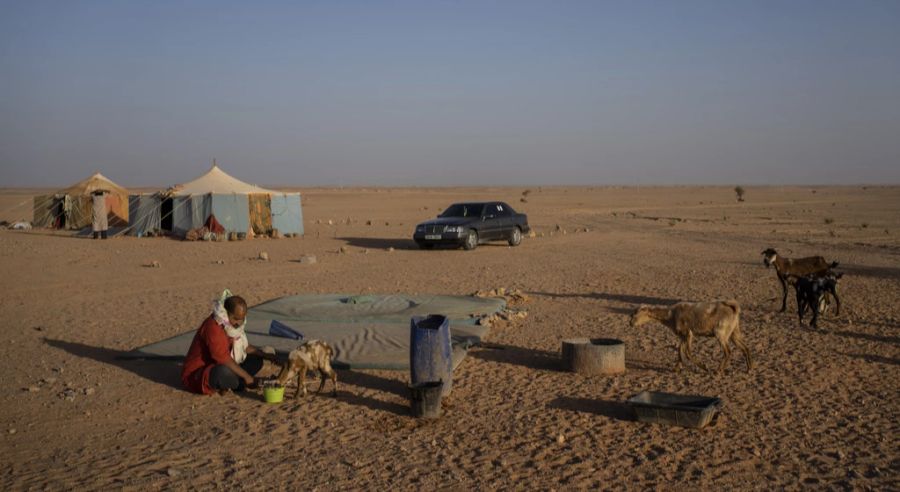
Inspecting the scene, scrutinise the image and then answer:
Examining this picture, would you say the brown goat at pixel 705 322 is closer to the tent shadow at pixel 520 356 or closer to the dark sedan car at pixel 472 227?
the tent shadow at pixel 520 356

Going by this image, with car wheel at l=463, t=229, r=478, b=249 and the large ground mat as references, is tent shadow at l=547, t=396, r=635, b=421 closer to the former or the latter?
the large ground mat

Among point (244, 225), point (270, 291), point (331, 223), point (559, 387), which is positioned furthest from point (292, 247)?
point (559, 387)

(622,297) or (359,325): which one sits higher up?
(359,325)

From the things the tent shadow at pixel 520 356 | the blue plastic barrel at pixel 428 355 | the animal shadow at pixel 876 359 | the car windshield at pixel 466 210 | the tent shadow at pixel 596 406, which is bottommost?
the animal shadow at pixel 876 359

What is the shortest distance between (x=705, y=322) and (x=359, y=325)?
501 cm

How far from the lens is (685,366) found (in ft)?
28.9

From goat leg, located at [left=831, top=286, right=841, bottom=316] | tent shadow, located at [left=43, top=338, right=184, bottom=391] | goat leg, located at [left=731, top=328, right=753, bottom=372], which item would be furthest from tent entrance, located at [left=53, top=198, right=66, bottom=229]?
goat leg, located at [left=731, top=328, right=753, bottom=372]

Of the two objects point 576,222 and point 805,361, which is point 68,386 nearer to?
point 805,361

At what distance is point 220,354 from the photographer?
7688mm

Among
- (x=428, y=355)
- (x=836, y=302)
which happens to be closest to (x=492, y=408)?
(x=428, y=355)

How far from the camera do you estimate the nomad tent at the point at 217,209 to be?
28.6 m

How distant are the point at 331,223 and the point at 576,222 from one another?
12724 mm

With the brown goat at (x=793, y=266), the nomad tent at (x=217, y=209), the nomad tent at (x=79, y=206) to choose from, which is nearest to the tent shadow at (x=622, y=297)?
the brown goat at (x=793, y=266)

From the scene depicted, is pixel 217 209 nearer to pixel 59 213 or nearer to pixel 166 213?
pixel 166 213
